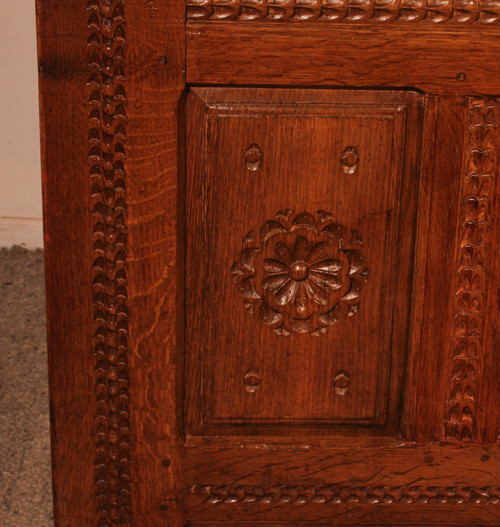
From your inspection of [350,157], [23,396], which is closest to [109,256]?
[350,157]

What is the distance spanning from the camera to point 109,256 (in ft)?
3.12

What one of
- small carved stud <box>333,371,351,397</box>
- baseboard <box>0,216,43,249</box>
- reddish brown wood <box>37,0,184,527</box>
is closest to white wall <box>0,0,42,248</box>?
baseboard <box>0,216,43,249</box>

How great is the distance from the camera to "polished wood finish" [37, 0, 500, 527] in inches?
35.6

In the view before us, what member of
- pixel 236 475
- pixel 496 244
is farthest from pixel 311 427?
pixel 496 244

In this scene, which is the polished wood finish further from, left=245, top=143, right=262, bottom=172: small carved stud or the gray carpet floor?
the gray carpet floor

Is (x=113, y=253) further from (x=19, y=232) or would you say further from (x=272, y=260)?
(x=19, y=232)

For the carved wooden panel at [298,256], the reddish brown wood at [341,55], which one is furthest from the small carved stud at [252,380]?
the reddish brown wood at [341,55]

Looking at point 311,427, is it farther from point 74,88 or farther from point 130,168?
point 74,88

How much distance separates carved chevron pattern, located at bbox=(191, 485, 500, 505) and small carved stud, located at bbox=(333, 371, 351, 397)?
0.42 ft

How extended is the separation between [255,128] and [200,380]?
1.05 ft

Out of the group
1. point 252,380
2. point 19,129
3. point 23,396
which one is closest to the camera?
point 252,380

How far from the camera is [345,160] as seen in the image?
3.08 ft

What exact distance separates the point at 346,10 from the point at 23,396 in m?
0.99

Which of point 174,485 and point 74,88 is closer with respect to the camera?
point 74,88
